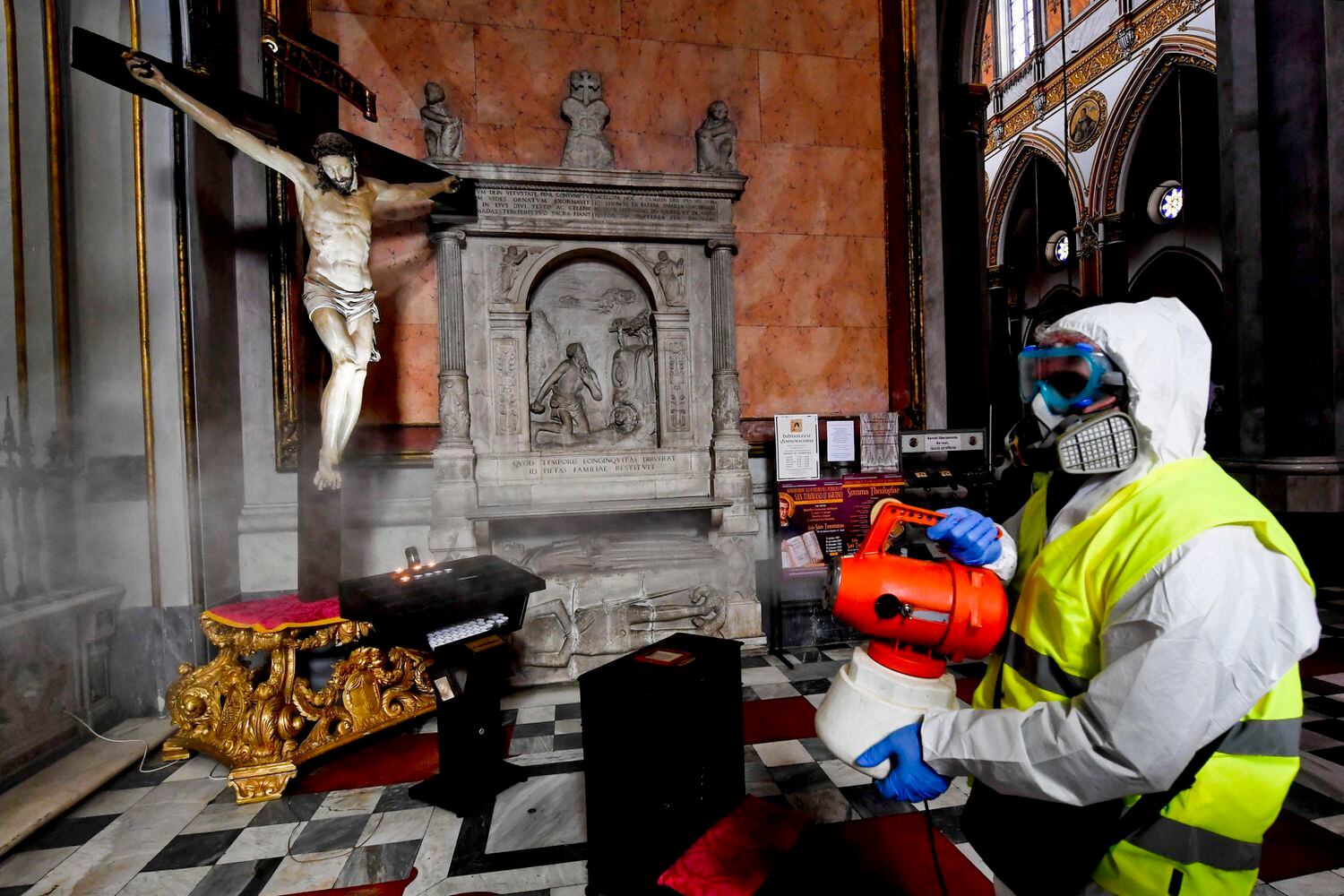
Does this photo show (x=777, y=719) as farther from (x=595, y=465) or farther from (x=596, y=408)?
(x=596, y=408)

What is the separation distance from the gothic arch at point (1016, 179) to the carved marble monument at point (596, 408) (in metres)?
11.6

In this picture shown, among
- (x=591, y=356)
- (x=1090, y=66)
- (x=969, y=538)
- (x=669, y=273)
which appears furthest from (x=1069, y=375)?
(x=1090, y=66)

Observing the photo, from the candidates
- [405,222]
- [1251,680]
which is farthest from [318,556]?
[1251,680]

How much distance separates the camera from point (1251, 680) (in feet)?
3.54

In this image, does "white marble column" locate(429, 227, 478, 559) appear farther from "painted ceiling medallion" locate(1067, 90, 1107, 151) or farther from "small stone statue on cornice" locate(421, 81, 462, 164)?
"painted ceiling medallion" locate(1067, 90, 1107, 151)

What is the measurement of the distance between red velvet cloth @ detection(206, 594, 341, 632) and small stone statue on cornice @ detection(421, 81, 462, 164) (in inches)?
134

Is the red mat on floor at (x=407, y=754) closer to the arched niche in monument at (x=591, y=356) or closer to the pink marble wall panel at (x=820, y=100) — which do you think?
the arched niche in monument at (x=591, y=356)

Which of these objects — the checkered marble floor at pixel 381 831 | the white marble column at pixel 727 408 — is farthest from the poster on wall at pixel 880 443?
the checkered marble floor at pixel 381 831

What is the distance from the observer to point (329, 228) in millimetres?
3689

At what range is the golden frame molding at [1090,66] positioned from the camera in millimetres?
10969

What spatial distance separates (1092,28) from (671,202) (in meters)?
12.9

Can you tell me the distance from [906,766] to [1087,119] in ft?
51.7

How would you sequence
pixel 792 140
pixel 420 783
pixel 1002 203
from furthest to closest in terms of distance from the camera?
1. pixel 1002 203
2. pixel 792 140
3. pixel 420 783

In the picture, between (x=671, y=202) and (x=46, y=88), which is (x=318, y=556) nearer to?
(x=46, y=88)
